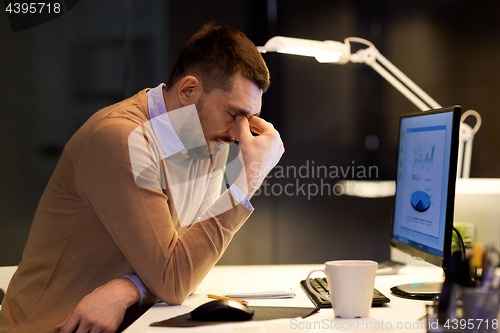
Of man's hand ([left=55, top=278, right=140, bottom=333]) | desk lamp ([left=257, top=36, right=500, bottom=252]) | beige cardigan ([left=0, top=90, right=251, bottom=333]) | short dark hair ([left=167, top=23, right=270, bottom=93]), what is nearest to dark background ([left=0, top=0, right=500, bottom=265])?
desk lamp ([left=257, top=36, right=500, bottom=252])

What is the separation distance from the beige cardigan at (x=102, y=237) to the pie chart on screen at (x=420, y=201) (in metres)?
0.45

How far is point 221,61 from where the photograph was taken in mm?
1234

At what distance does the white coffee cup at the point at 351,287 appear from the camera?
84 centimetres

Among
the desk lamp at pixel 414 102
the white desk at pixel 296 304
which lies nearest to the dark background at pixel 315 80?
the desk lamp at pixel 414 102

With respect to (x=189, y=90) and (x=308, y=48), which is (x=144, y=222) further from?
(x=308, y=48)

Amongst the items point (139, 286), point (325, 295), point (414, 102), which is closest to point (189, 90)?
point (139, 286)

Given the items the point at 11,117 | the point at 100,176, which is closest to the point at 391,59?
the point at 100,176

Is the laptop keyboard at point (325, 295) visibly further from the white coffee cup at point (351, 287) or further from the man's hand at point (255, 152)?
the man's hand at point (255, 152)

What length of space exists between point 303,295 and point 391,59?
51.6 inches

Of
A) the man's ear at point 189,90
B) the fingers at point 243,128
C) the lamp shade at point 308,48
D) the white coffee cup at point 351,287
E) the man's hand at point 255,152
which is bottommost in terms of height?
the white coffee cup at point 351,287

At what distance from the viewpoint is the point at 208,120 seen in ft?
4.17

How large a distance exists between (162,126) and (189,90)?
13 centimetres

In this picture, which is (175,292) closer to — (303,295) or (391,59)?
(303,295)

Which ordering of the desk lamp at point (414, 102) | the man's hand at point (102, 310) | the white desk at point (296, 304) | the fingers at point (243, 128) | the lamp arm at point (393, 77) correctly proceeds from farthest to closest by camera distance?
the lamp arm at point (393, 77)
the desk lamp at point (414, 102)
the fingers at point (243, 128)
the man's hand at point (102, 310)
the white desk at point (296, 304)
